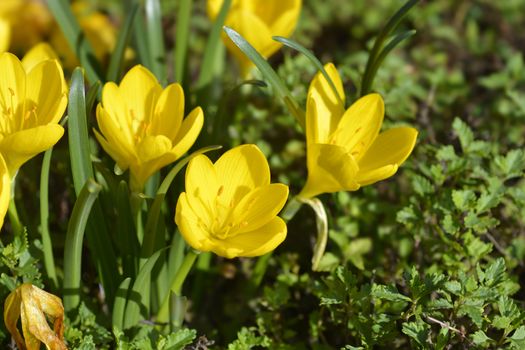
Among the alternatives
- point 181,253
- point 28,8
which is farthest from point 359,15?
point 181,253

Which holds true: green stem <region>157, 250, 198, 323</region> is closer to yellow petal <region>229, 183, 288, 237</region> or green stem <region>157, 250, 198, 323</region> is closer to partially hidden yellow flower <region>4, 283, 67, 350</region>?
yellow petal <region>229, 183, 288, 237</region>

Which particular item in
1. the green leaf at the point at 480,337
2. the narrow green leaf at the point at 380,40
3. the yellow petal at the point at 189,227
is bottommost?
the green leaf at the point at 480,337

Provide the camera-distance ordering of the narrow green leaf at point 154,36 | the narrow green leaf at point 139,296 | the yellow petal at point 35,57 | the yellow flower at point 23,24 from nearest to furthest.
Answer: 1. the narrow green leaf at point 139,296
2. the yellow petal at point 35,57
3. the narrow green leaf at point 154,36
4. the yellow flower at point 23,24

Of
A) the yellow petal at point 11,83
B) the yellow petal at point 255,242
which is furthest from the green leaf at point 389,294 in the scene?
the yellow petal at point 11,83

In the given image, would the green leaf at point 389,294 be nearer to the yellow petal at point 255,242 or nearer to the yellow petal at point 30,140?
the yellow petal at point 255,242

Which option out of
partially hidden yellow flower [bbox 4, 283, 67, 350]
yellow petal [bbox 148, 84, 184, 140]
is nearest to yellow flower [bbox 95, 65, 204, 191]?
yellow petal [bbox 148, 84, 184, 140]

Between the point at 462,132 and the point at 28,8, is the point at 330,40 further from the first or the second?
the point at 462,132

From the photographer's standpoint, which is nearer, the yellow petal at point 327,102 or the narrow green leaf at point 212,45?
the yellow petal at point 327,102
